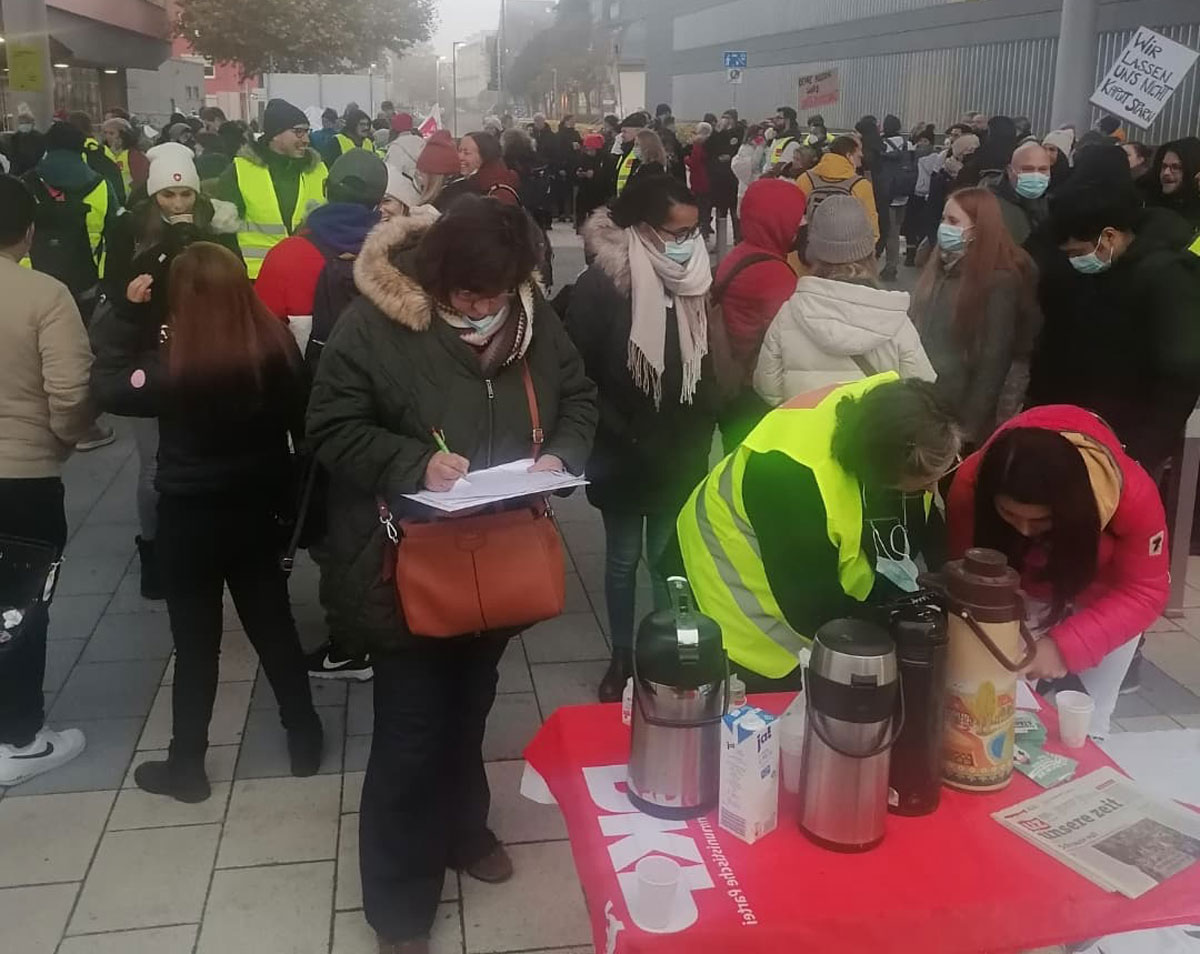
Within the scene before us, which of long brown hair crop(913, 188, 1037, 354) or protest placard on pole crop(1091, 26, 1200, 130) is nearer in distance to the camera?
long brown hair crop(913, 188, 1037, 354)

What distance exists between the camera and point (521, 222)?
2.67 meters

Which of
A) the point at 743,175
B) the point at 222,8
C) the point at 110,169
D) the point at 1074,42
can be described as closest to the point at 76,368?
the point at 110,169

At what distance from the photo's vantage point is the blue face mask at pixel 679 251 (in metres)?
3.88

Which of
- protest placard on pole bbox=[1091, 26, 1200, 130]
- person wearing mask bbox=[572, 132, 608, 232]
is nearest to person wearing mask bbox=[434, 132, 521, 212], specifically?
person wearing mask bbox=[572, 132, 608, 232]

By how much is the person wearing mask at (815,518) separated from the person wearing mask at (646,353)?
4.12 ft

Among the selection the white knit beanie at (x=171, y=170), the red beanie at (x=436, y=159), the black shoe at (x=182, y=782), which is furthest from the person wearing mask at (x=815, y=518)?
the red beanie at (x=436, y=159)

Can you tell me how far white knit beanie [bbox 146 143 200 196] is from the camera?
4.89 metres

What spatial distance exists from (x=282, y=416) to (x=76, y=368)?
0.65m

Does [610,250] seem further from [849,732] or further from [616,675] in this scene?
[849,732]

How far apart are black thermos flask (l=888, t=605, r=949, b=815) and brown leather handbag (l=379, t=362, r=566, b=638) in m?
0.89

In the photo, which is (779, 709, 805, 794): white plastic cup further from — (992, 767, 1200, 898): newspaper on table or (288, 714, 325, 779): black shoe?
(288, 714, 325, 779): black shoe

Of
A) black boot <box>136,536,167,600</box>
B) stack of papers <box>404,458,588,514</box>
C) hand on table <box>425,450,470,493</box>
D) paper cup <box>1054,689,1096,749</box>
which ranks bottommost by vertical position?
black boot <box>136,536,167,600</box>

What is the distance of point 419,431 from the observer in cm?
264

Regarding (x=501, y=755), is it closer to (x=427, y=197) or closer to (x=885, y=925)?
(x=885, y=925)
